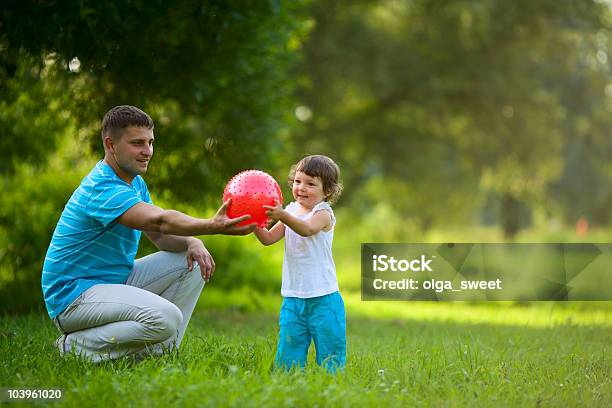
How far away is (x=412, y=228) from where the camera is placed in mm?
23719

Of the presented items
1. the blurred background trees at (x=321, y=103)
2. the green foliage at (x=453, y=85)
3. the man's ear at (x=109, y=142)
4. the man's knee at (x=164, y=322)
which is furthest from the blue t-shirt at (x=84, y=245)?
the green foliage at (x=453, y=85)

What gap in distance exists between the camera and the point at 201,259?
4938 millimetres

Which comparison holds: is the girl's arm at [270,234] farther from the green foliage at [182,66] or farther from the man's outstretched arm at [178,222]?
the green foliage at [182,66]

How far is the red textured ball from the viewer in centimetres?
442

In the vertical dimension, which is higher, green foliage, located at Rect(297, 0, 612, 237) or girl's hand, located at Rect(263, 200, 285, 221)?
green foliage, located at Rect(297, 0, 612, 237)

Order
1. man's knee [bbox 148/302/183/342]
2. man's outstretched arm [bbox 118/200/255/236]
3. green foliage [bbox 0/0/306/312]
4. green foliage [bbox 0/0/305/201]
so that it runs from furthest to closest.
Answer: green foliage [bbox 0/0/306/312]
green foliage [bbox 0/0/305/201]
man's knee [bbox 148/302/183/342]
man's outstretched arm [bbox 118/200/255/236]

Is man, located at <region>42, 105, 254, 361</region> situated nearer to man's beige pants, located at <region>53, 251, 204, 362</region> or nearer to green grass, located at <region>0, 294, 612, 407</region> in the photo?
man's beige pants, located at <region>53, 251, 204, 362</region>

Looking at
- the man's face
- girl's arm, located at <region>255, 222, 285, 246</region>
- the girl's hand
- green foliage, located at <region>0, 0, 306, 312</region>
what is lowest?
girl's arm, located at <region>255, 222, 285, 246</region>

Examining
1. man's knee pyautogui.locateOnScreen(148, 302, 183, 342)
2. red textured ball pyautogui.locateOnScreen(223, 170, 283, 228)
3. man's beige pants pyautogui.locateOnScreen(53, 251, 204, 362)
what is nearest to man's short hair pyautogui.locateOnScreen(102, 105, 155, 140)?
red textured ball pyautogui.locateOnScreen(223, 170, 283, 228)

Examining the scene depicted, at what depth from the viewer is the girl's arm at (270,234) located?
4617 mm

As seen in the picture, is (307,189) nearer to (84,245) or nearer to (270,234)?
(270,234)

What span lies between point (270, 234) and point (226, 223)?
50 cm

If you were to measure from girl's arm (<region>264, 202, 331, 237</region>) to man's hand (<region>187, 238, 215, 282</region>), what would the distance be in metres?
0.75

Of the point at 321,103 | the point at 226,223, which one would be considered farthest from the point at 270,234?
the point at 321,103
